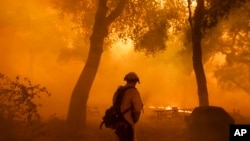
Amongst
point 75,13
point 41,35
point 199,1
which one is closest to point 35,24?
point 41,35

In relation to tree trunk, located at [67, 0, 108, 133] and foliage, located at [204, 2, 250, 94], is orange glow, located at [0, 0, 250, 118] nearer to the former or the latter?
foliage, located at [204, 2, 250, 94]

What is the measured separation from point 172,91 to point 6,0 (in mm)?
19942

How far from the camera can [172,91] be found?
157 feet

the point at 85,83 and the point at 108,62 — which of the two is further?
the point at 108,62

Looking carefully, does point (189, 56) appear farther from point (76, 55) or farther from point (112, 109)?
point (112, 109)

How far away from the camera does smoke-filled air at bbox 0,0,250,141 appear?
1620 centimetres

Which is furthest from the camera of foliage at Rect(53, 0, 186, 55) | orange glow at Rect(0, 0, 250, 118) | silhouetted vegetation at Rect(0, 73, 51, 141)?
orange glow at Rect(0, 0, 250, 118)

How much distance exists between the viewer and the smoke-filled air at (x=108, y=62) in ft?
53.2

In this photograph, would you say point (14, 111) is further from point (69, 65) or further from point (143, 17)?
point (69, 65)

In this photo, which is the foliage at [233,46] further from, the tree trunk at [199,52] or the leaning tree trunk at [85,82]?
the leaning tree trunk at [85,82]

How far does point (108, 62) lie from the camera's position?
162 feet

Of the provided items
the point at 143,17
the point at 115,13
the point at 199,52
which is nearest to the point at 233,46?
the point at 143,17

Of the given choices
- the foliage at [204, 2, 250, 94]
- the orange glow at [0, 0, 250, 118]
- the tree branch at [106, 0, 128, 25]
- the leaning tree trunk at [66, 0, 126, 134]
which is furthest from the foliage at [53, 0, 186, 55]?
the orange glow at [0, 0, 250, 118]

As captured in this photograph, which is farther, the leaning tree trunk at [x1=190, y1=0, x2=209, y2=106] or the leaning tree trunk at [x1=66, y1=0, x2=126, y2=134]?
the leaning tree trunk at [x1=66, y1=0, x2=126, y2=134]
